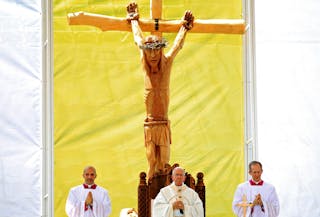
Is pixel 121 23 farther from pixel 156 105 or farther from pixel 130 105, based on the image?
pixel 130 105

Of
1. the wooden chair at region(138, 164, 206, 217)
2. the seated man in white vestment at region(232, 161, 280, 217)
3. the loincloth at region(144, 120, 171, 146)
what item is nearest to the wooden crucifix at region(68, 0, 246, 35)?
the loincloth at region(144, 120, 171, 146)

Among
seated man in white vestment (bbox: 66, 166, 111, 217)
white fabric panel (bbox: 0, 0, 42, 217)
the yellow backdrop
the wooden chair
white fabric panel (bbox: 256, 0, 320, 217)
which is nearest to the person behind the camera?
the wooden chair

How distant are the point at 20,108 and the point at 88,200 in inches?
66.2

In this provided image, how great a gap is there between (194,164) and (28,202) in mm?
1730

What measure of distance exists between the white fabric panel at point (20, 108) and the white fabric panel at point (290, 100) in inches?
90.4

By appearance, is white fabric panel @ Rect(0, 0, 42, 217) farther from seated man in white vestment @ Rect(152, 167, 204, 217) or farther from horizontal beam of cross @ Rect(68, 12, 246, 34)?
seated man in white vestment @ Rect(152, 167, 204, 217)

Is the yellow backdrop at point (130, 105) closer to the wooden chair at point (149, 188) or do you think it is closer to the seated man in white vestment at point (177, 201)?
the wooden chair at point (149, 188)

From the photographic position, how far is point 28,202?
9578 millimetres

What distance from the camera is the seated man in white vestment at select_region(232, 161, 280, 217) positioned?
8266 mm

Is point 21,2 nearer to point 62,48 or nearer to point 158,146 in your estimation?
point 62,48

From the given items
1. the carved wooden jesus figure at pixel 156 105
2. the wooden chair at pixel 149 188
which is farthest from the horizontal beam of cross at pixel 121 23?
the wooden chair at pixel 149 188

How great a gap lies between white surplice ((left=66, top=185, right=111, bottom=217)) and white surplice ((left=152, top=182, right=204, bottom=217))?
0.66 m

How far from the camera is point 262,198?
27.3 feet

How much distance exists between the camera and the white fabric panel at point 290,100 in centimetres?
993
